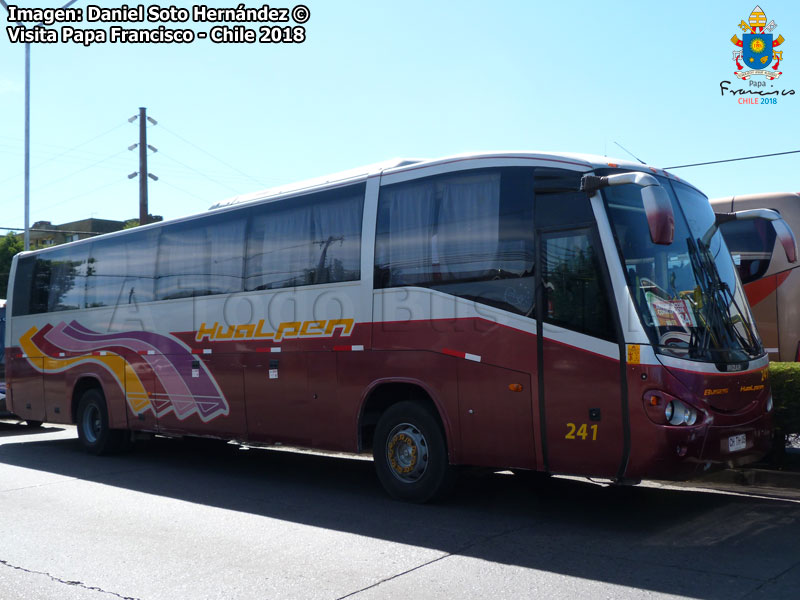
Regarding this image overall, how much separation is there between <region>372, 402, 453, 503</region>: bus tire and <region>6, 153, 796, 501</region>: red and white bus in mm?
22

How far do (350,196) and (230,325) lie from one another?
2.73m

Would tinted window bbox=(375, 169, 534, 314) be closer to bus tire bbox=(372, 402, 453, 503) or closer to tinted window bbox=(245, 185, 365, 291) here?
tinted window bbox=(245, 185, 365, 291)

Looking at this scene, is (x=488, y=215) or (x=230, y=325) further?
(x=230, y=325)

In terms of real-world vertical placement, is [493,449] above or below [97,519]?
above

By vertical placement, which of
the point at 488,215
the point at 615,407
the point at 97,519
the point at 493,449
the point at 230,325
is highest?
the point at 488,215

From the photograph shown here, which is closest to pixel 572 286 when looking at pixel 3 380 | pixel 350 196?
pixel 350 196

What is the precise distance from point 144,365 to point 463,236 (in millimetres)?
6514

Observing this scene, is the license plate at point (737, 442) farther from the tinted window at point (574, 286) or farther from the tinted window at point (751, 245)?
the tinted window at point (751, 245)

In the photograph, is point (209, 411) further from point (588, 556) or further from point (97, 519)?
point (588, 556)

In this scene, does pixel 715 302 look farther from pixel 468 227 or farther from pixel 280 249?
pixel 280 249

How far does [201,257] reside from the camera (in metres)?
11.7

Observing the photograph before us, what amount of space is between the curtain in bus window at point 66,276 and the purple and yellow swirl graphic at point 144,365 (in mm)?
404

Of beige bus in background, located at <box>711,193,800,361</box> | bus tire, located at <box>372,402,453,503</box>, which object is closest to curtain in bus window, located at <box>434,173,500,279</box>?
bus tire, located at <box>372,402,453,503</box>

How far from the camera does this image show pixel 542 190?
7.81 metres
